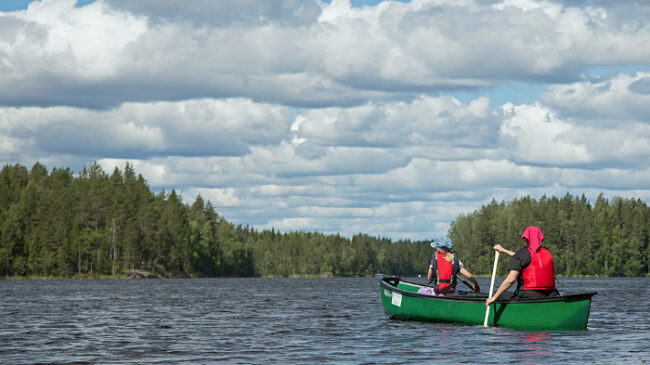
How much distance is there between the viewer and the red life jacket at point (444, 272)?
90.1 ft

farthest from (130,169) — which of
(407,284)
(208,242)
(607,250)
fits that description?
(407,284)

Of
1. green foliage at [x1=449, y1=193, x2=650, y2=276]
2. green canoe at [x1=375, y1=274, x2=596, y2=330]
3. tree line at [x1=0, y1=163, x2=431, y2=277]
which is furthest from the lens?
green foliage at [x1=449, y1=193, x2=650, y2=276]

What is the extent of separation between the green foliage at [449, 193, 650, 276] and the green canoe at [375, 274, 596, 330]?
14505cm

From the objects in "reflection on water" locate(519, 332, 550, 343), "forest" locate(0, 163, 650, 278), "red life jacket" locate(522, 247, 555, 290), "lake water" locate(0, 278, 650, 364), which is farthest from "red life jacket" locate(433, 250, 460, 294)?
"forest" locate(0, 163, 650, 278)

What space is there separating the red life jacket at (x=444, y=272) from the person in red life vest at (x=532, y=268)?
2.91m

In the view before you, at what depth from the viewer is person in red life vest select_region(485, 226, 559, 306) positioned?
23625 millimetres

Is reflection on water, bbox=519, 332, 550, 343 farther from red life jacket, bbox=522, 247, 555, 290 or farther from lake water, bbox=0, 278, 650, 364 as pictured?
red life jacket, bbox=522, 247, 555, 290

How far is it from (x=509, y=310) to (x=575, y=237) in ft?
524

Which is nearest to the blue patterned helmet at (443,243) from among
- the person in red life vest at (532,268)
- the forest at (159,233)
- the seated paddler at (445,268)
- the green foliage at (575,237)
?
the seated paddler at (445,268)

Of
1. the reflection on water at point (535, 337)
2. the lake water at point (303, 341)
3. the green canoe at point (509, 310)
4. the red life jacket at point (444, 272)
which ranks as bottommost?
the lake water at point (303, 341)

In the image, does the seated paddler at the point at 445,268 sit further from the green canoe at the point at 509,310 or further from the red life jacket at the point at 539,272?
the red life jacket at the point at 539,272

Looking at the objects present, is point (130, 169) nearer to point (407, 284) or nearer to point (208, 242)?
point (208, 242)

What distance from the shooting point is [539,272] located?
24.1 metres

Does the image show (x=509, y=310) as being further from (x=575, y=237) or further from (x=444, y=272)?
(x=575, y=237)
